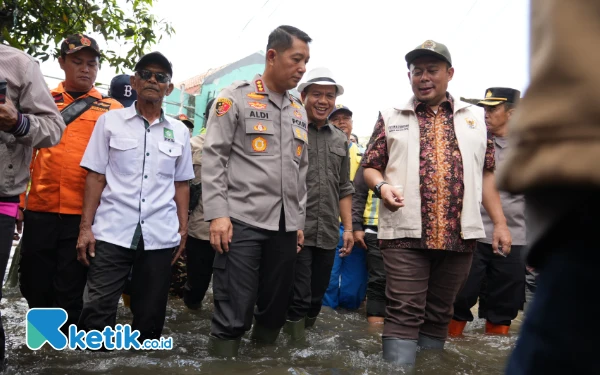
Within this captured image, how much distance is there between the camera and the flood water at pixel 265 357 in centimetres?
356

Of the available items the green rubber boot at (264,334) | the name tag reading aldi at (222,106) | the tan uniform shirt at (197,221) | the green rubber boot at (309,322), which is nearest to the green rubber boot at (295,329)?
the green rubber boot at (309,322)

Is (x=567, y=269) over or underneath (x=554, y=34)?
underneath

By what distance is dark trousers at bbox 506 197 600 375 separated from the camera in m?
0.81

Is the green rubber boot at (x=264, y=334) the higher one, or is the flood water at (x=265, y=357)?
the green rubber boot at (x=264, y=334)

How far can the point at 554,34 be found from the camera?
31.5 inches

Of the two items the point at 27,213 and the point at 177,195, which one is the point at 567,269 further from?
the point at 27,213

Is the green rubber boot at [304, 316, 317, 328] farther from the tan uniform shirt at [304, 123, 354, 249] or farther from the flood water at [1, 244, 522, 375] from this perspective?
the tan uniform shirt at [304, 123, 354, 249]

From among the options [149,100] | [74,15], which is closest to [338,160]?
[149,100]

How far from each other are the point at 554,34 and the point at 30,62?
125 inches

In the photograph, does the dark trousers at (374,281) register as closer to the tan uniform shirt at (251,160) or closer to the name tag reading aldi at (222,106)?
the tan uniform shirt at (251,160)

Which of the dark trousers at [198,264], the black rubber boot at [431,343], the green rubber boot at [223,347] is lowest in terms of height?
the green rubber boot at [223,347]

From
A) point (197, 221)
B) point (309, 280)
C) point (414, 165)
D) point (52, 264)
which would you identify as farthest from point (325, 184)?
point (52, 264)

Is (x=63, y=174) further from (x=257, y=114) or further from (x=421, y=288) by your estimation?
(x=421, y=288)

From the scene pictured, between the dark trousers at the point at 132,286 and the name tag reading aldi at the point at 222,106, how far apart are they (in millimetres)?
976
